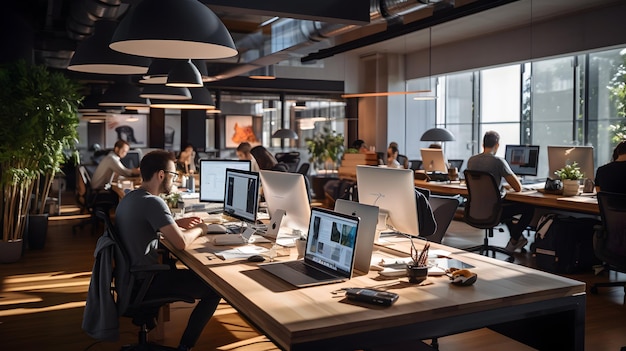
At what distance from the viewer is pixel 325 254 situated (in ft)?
10.3

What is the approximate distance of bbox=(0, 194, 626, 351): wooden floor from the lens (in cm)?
438

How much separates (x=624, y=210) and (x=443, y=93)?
1151 cm

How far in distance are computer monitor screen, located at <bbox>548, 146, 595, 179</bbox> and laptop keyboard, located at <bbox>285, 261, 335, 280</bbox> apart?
5.16 meters

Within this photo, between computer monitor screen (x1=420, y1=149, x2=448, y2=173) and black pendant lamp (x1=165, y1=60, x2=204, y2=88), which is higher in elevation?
black pendant lamp (x1=165, y1=60, x2=204, y2=88)

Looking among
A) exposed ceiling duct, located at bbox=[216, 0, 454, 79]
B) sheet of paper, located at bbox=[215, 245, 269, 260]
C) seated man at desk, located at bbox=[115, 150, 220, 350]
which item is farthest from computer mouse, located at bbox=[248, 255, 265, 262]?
exposed ceiling duct, located at bbox=[216, 0, 454, 79]

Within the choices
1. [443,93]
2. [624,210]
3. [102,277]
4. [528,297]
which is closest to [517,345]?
[624,210]

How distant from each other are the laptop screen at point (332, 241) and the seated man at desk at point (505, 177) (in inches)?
180

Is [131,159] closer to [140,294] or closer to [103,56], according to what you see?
[103,56]

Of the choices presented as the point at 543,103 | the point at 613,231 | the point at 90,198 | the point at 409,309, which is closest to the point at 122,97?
the point at 90,198

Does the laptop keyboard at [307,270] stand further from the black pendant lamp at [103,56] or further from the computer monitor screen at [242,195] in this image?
the black pendant lamp at [103,56]

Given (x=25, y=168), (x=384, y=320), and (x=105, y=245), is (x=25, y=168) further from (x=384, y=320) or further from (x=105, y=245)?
(x=384, y=320)

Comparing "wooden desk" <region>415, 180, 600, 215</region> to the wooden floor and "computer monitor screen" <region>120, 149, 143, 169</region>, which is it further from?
"computer monitor screen" <region>120, 149, 143, 169</region>

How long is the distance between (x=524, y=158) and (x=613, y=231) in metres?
3.97

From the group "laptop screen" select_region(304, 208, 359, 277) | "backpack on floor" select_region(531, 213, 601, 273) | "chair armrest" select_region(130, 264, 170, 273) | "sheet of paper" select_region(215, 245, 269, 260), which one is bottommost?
"backpack on floor" select_region(531, 213, 601, 273)
